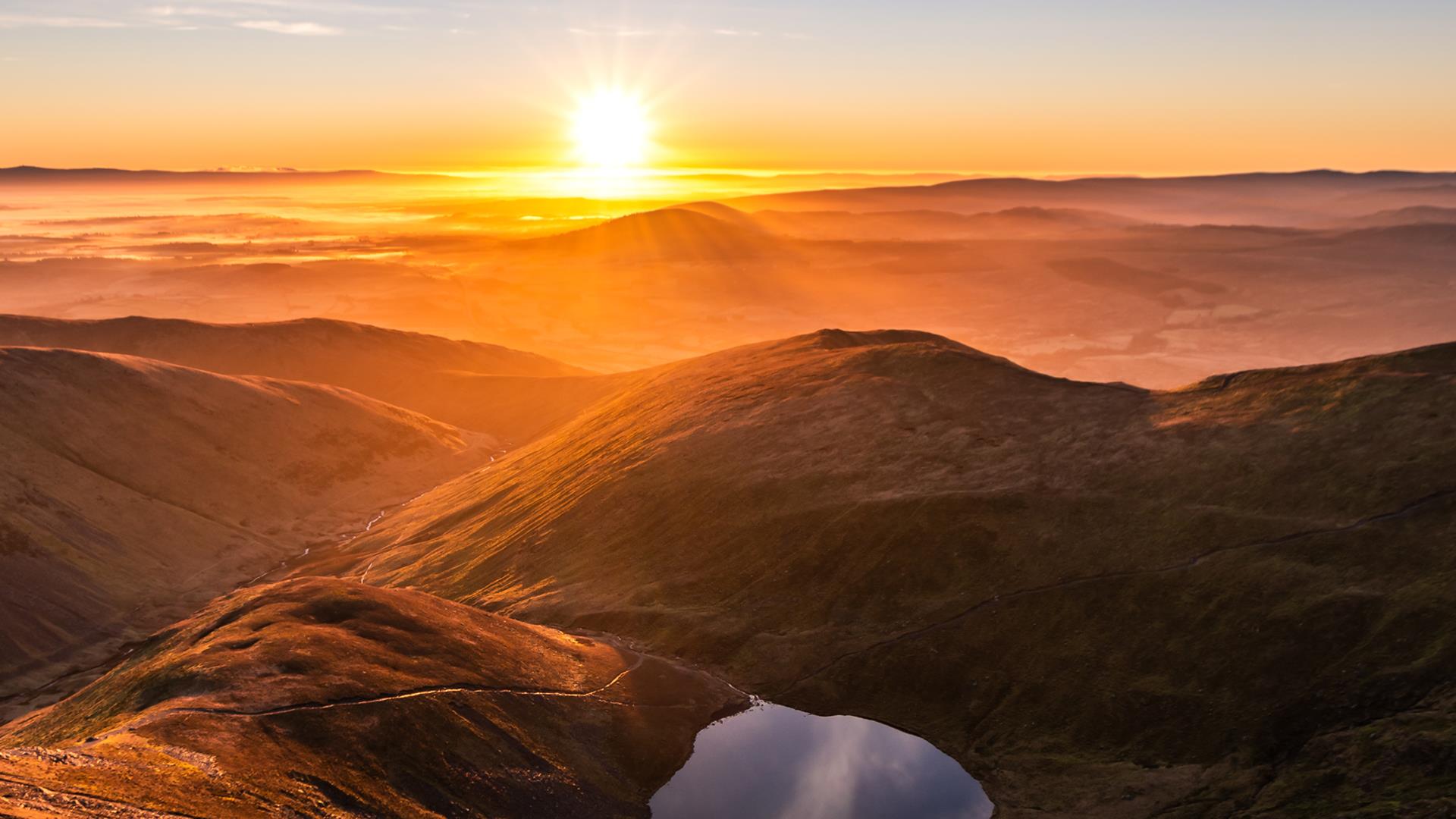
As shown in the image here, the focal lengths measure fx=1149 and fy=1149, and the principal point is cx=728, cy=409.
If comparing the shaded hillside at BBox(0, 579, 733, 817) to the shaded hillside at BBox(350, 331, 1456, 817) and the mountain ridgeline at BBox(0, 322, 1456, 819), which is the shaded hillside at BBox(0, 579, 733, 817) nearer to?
the mountain ridgeline at BBox(0, 322, 1456, 819)

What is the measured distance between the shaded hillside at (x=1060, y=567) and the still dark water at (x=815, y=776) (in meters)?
1.98

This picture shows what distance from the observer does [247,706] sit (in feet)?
193

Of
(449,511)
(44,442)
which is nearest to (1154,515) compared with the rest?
(449,511)

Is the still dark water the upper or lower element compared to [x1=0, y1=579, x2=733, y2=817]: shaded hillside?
lower

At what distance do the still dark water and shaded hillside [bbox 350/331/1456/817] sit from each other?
1.98 meters

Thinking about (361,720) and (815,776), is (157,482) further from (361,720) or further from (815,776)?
(815,776)

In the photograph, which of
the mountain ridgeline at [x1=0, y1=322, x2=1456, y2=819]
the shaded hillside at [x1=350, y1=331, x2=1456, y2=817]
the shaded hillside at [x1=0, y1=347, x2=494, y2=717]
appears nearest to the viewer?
the mountain ridgeline at [x1=0, y1=322, x2=1456, y2=819]

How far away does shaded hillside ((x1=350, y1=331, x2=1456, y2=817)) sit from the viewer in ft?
196

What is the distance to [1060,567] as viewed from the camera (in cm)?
7781

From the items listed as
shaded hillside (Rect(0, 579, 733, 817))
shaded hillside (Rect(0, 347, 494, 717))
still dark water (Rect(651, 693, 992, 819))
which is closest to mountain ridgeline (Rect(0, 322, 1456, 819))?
shaded hillside (Rect(0, 579, 733, 817))

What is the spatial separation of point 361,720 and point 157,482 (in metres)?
96.7

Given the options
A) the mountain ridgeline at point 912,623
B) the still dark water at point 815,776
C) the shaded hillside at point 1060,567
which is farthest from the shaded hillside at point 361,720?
the shaded hillside at point 1060,567

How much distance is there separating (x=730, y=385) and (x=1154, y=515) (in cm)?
5906

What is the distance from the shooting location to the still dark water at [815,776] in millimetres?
61531
